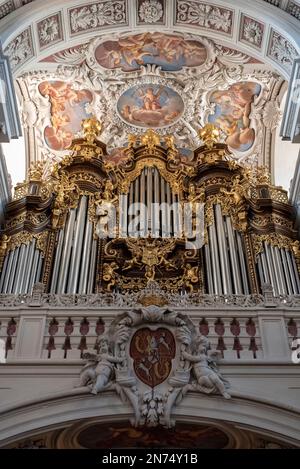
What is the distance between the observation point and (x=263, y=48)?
10555 millimetres

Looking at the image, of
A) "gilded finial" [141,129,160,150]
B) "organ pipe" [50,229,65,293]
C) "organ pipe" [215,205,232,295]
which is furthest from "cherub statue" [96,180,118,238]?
"organ pipe" [215,205,232,295]

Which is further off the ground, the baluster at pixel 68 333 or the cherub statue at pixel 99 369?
the baluster at pixel 68 333

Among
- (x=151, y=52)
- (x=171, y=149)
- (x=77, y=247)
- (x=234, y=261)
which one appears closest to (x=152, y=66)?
(x=151, y=52)

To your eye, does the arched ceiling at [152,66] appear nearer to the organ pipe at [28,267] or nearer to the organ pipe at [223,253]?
the organ pipe at [223,253]

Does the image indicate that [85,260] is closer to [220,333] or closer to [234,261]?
[234,261]

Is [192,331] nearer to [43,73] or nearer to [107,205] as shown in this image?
[107,205]

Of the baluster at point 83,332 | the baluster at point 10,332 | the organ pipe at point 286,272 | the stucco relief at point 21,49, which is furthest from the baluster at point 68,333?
the stucco relief at point 21,49

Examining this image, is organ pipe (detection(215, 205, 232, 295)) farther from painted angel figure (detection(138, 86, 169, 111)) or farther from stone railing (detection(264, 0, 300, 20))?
stone railing (detection(264, 0, 300, 20))

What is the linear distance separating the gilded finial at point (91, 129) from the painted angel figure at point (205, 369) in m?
7.52

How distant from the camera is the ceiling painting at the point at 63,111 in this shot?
12703 mm

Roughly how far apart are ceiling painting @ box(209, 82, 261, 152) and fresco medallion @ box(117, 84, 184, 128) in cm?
91

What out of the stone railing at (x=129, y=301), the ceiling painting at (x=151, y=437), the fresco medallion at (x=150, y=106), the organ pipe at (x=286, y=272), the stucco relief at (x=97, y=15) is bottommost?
the ceiling painting at (x=151, y=437)

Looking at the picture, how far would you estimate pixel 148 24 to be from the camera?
11.4 meters
